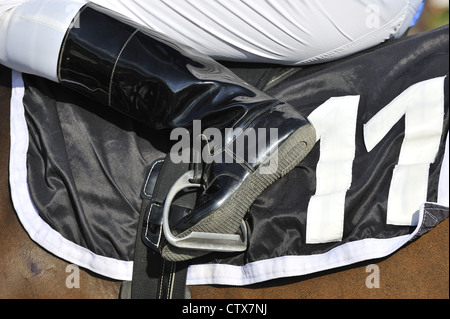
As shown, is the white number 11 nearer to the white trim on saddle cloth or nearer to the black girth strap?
the white trim on saddle cloth

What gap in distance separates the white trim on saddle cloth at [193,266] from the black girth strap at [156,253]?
0.9 inches

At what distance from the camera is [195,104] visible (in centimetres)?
103

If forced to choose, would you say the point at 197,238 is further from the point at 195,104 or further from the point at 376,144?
the point at 376,144

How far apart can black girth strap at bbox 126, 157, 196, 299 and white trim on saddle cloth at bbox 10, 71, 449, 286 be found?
24 mm

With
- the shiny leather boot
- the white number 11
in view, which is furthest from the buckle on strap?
the white number 11

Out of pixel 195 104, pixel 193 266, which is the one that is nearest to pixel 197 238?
pixel 193 266

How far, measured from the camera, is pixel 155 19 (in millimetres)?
1107

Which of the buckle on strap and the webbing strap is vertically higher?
the buckle on strap

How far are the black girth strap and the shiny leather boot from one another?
55 mm

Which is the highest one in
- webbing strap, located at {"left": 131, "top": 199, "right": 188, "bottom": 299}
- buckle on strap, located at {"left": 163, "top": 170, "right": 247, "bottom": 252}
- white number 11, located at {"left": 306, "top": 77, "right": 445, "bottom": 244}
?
white number 11, located at {"left": 306, "top": 77, "right": 445, "bottom": 244}

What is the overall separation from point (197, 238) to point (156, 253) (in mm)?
129

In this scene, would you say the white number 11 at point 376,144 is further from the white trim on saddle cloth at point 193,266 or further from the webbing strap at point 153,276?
the webbing strap at point 153,276

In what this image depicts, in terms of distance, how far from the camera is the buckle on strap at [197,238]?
0.97m

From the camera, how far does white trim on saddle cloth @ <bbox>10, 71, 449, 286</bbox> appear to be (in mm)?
996
